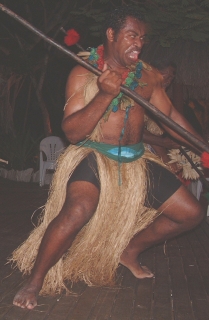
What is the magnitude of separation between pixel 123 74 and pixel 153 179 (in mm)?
657

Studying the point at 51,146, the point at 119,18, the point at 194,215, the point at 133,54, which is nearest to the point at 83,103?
the point at 133,54

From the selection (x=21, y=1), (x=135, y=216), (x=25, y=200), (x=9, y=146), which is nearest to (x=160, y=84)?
(x=135, y=216)

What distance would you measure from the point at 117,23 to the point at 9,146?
318 inches

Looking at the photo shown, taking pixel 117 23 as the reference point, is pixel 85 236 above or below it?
below

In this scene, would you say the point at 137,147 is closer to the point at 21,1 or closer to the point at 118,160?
the point at 118,160

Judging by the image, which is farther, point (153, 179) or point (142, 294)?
point (153, 179)

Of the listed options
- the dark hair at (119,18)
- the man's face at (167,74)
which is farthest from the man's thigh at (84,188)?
the man's face at (167,74)

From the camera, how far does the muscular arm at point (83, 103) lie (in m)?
2.84

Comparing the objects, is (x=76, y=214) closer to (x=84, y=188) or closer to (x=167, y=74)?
(x=84, y=188)

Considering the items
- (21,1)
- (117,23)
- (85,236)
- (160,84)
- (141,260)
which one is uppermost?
(21,1)

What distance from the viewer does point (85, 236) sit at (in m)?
3.37

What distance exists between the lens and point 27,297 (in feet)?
9.87

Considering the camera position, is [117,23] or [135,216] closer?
[117,23]

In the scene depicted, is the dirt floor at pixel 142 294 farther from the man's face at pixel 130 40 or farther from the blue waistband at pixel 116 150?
the man's face at pixel 130 40
